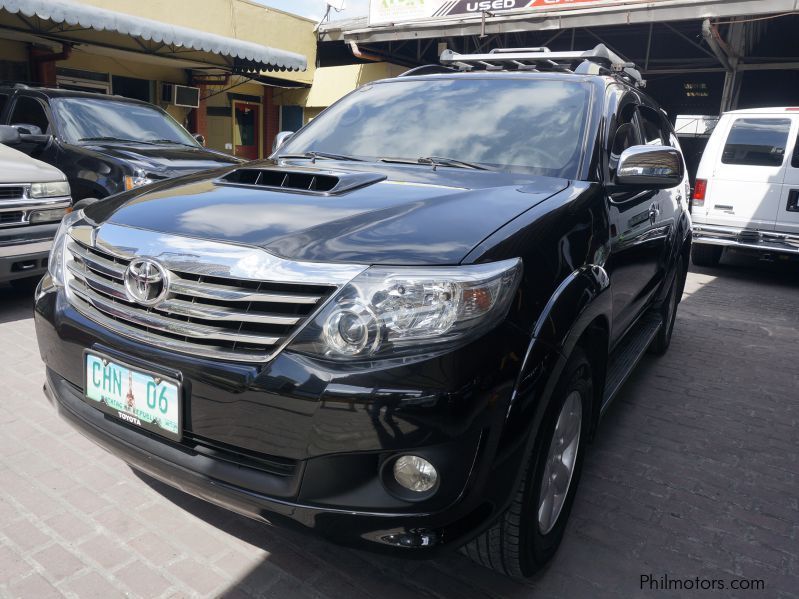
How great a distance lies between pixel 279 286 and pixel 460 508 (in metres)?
0.75

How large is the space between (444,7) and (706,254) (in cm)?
806

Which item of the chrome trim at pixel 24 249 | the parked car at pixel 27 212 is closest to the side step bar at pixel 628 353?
the chrome trim at pixel 24 249

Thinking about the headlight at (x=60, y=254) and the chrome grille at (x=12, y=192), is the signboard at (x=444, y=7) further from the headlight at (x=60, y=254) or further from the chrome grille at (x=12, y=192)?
the headlight at (x=60, y=254)

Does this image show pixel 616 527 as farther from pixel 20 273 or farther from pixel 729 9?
pixel 729 9

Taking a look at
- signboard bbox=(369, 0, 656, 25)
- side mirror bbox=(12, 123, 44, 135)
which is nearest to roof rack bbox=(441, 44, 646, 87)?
side mirror bbox=(12, 123, 44, 135)

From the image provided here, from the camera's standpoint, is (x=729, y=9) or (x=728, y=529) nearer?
(x=728, y=529)

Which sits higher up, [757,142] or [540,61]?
[540,61]

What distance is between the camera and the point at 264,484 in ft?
5.67

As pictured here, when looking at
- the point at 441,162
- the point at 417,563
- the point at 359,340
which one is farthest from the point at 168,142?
the point at 359,340

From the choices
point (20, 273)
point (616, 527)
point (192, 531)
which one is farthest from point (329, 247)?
point (20, 273)

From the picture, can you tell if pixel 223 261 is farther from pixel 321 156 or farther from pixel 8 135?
pixel 8 135

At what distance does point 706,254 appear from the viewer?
902 cm

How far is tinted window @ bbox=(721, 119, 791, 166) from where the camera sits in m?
7.99

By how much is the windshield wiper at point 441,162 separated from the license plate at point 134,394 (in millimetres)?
1416
